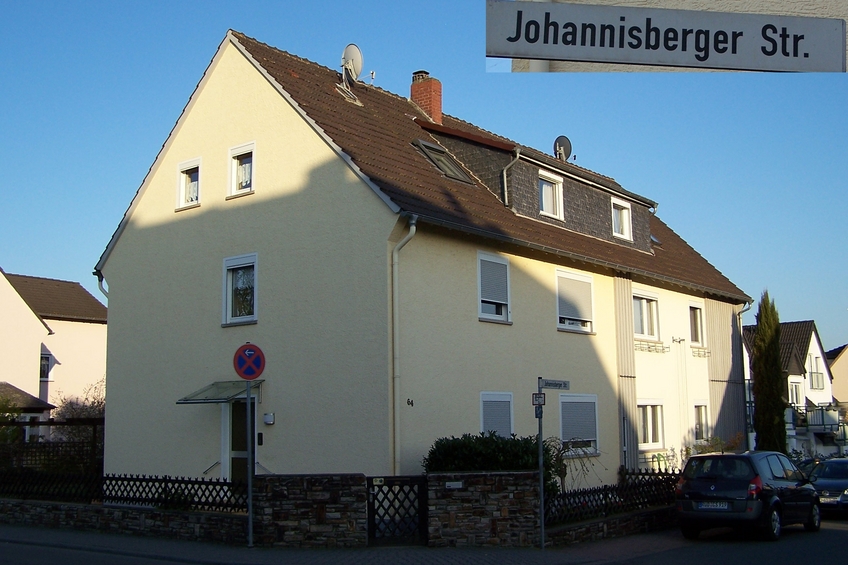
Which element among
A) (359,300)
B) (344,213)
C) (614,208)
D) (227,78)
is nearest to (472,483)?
(359,300)

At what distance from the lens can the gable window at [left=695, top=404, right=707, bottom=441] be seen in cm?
2483

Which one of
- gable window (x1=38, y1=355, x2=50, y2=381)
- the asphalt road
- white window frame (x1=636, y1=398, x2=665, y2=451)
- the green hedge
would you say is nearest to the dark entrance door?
the asphalt road

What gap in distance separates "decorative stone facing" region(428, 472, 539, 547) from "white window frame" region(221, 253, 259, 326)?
6296mm

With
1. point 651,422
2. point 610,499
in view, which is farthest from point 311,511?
point 651,422

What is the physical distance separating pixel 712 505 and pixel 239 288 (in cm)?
1026

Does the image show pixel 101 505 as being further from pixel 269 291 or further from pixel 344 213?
pixel 344 213

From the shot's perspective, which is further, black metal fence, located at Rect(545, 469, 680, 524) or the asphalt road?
black metal fence, located at Rect(545, 469, 680, 524)

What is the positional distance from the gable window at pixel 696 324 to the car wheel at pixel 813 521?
9.15 metres

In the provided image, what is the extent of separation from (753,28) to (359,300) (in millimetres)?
13143

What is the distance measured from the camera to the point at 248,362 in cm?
1307

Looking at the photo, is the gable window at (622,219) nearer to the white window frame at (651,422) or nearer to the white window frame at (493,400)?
the white window frame at (651,422)

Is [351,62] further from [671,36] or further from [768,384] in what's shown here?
[671,36]

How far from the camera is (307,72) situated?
2028 cm

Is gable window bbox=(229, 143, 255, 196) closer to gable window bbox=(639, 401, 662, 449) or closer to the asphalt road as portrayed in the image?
the asphalt road
